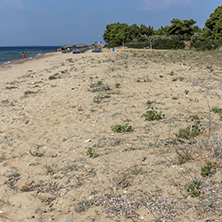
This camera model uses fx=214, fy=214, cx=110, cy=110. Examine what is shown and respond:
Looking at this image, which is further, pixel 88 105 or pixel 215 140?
pixel 88 105

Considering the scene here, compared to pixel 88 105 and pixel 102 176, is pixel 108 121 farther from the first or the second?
pixel 102 176

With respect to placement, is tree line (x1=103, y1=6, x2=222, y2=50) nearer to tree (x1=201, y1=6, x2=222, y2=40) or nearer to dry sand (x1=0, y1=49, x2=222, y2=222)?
tree (x1=201, y1=6, x2=222, y2=40)

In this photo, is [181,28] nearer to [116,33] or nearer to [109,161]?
[116,33]

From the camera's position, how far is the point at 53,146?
5434mm

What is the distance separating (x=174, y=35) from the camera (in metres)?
45.1

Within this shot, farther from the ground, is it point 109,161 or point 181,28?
point 181,28

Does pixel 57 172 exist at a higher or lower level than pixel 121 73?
lower

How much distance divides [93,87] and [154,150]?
6713 millimetres

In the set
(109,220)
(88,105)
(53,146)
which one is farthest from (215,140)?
(88,105)

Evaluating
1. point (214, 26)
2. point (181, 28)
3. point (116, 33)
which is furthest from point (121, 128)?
point (116, 33)

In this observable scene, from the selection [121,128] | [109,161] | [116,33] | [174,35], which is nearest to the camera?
[109,161]

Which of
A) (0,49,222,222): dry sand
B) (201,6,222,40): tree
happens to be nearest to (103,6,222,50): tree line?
(201,6,222,40): tree

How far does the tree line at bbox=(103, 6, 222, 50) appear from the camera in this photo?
114 feet

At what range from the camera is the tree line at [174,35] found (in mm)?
34812
